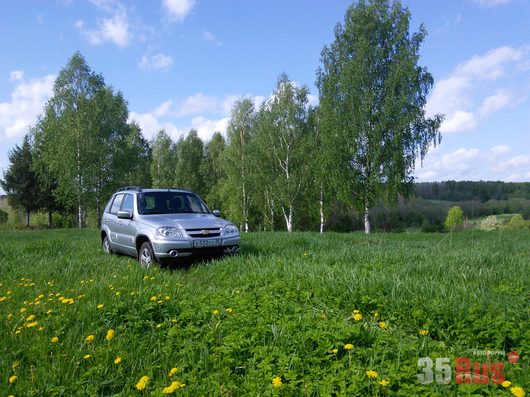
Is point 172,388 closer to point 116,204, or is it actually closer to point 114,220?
point 114,220

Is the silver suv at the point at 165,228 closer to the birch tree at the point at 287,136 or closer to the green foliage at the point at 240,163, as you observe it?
the birch tree at the point at 287,136

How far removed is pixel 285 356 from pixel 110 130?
3324 cm

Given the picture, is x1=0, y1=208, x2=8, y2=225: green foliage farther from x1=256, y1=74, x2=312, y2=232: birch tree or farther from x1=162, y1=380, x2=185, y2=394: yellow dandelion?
x1=162, y1=380, x2=185, y2=394: yellow dandelion

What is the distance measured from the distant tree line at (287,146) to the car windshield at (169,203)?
495cm

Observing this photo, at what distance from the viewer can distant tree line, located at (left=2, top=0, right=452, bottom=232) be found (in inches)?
849

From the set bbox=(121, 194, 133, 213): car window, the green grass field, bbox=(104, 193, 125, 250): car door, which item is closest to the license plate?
the green grass field

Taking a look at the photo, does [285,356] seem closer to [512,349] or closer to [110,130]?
[512,349]

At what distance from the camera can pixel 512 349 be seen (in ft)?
9.75

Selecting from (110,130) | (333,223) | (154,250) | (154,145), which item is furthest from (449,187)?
(154,250)

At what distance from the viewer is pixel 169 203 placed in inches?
349

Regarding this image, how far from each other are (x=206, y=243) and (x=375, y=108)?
17492 mm

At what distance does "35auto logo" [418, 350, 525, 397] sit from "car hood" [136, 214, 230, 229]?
5711 mm

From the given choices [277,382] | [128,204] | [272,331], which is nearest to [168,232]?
[128,204]

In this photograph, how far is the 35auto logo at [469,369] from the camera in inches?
96.9
